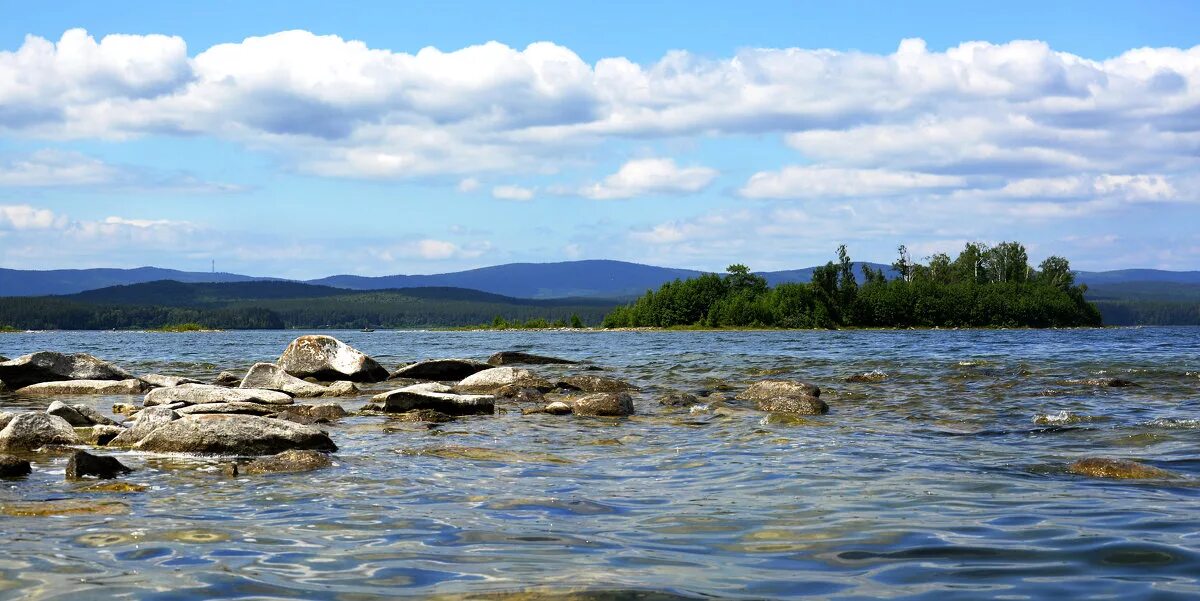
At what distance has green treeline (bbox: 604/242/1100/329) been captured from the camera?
151 metres

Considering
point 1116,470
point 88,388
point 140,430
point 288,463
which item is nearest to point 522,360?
point 88,388

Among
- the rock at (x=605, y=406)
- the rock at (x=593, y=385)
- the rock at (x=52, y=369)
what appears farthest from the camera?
the rock at (x=52, y=369)

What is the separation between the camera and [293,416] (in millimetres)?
15617

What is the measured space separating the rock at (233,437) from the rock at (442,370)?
611 inches

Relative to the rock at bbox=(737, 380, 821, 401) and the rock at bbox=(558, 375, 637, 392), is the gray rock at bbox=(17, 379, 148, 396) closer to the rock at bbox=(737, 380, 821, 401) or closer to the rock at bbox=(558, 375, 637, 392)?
the rock at bbox=(558, 375, 637, 392)

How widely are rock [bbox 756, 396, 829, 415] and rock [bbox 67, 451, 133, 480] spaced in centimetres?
1055

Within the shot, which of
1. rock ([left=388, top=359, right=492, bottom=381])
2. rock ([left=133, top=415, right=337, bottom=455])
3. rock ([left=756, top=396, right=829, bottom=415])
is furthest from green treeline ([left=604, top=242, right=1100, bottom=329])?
rock ([left=133, top=415, right=337, bottom=455])

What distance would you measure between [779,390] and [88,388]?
617 inches

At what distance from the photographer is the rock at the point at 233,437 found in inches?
435

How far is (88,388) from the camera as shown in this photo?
22344 millimetres

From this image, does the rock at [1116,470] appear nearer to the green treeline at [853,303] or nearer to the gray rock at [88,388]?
the gray rock at [88,388]

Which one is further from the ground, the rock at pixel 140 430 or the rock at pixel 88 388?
the rock at pixel 140 430

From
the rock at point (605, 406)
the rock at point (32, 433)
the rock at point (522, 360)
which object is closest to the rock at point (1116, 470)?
the rock at point (605, 406)

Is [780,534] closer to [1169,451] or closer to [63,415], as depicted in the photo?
[1169,451]
